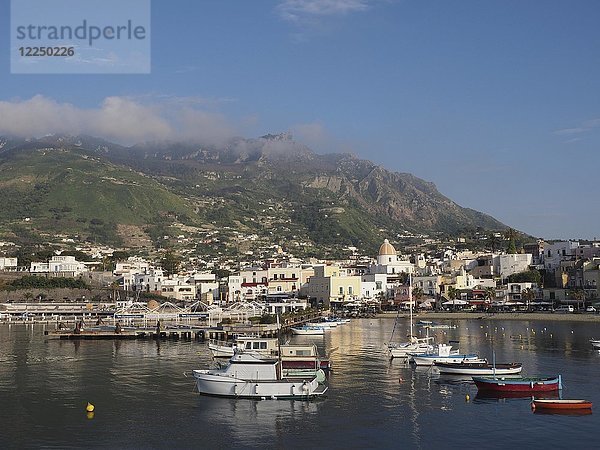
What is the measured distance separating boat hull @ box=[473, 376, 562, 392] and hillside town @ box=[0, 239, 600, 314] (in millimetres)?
67272

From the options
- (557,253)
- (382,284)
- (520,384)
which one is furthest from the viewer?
(557,253)

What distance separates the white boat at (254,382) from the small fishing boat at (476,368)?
10.7 meters

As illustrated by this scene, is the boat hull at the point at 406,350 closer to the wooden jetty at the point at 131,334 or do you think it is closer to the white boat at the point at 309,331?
the white boat at the point at 309,331

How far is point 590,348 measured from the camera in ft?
197

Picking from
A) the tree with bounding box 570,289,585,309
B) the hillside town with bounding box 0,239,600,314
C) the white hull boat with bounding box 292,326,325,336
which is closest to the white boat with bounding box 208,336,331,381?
the white hull boat with bounding box 292,326,325,336

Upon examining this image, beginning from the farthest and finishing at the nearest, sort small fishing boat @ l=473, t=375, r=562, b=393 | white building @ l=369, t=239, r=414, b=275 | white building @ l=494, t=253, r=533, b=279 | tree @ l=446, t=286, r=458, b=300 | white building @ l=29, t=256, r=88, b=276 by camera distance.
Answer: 1. white building @ l=29, t=256, r=88, b=276
2. white building @ l=369, t=239, r=414, b=275
3. white building @ l=494, t=253, r=533, b=279
4. tree @ l=446, t=286, r=458, b=300
5. small fishing boat @ l=473, t=375, r=562, b=393

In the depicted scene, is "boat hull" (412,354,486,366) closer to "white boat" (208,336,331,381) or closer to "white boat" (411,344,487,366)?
"white boat" (411,344,487,366)

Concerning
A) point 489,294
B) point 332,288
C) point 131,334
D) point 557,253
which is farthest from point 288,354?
point 557,253

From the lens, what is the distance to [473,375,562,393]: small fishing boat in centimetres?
3788

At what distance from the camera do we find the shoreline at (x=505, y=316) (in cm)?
9398

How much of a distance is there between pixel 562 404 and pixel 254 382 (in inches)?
608

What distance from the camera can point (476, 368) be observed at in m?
44.0

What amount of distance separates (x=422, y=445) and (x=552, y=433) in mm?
6150

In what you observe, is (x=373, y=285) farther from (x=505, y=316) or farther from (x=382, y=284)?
(x=505, y=316)
